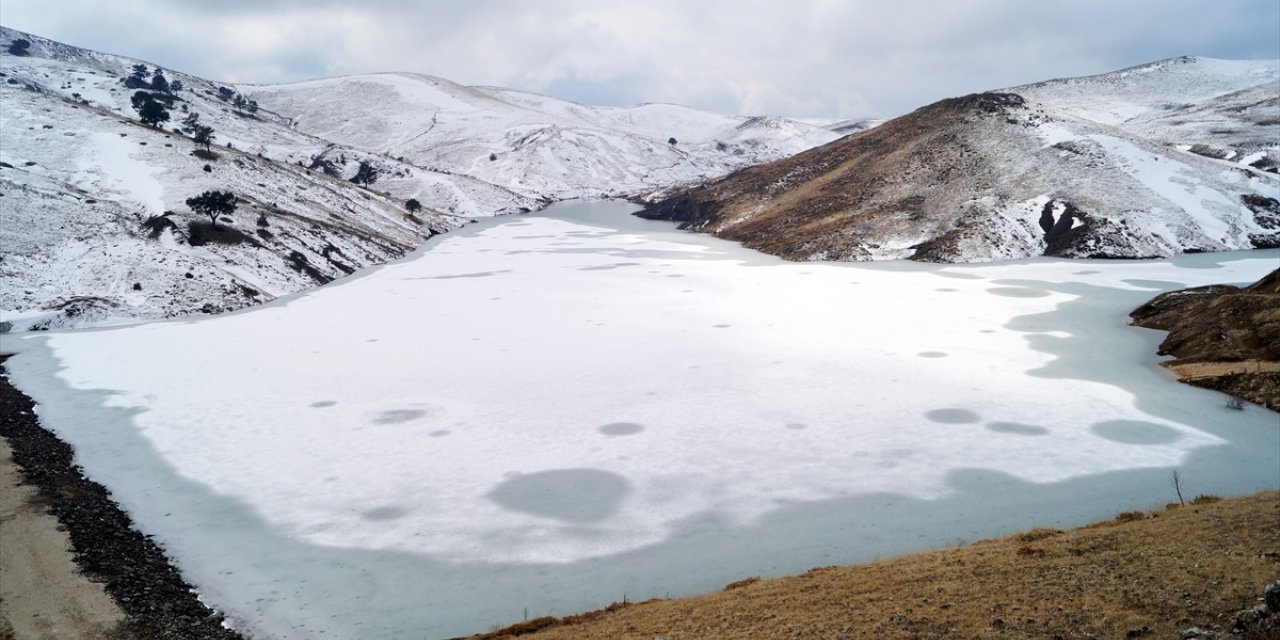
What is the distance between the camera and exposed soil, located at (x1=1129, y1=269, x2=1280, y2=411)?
24.7m

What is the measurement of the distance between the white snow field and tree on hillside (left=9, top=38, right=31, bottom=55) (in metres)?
188

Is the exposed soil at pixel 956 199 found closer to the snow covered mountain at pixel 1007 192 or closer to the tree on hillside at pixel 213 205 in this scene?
the snow covered mountain at pixel 1007 192

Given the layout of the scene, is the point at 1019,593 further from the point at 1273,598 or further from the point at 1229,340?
the point at 1229,340

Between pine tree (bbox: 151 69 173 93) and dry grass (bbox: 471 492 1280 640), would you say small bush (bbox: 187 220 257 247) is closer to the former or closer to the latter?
dry grass (bbox: 471 492 1280 640)

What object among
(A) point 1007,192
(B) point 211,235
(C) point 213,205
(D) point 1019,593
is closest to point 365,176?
(C) point 213,205

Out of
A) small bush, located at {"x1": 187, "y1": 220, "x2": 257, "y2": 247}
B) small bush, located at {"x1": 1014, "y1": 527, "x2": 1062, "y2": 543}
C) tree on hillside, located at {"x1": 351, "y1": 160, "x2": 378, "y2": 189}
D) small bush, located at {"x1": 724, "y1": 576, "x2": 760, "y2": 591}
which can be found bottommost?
small bush, located at {"x1": 724, "y1": 576, "x2": 760, "y2": 591}

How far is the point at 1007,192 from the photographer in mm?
72250

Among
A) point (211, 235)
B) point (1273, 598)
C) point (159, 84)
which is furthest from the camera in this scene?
point (159, 84)

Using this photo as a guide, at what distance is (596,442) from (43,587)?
13205 millimetres

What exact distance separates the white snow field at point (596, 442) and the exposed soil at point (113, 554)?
52cm

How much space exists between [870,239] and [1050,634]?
64708 millimetres

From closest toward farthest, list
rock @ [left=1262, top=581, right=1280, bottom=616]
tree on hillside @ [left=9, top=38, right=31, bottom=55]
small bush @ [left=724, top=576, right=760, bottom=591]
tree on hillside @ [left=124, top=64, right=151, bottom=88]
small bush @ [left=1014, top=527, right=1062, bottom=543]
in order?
1. rock @ [left=1262, top=581, right=1280, bottom=616]
2. small bush @ [left=724, top=576, right=760, bottom=591]
3. small bush @ [left=1014, top=527, right=1062, bottom=543]
4. tree on hillside @ [left=124, top=64, right=151, bottom=88]
5. tree on hillside @ [left=9, top=38, right=31, bottom=55]

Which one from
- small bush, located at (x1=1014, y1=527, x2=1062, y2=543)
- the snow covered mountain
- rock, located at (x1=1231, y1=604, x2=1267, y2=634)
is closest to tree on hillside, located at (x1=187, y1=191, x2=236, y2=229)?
the snow covered mountain

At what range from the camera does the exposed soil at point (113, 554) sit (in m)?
12.9
